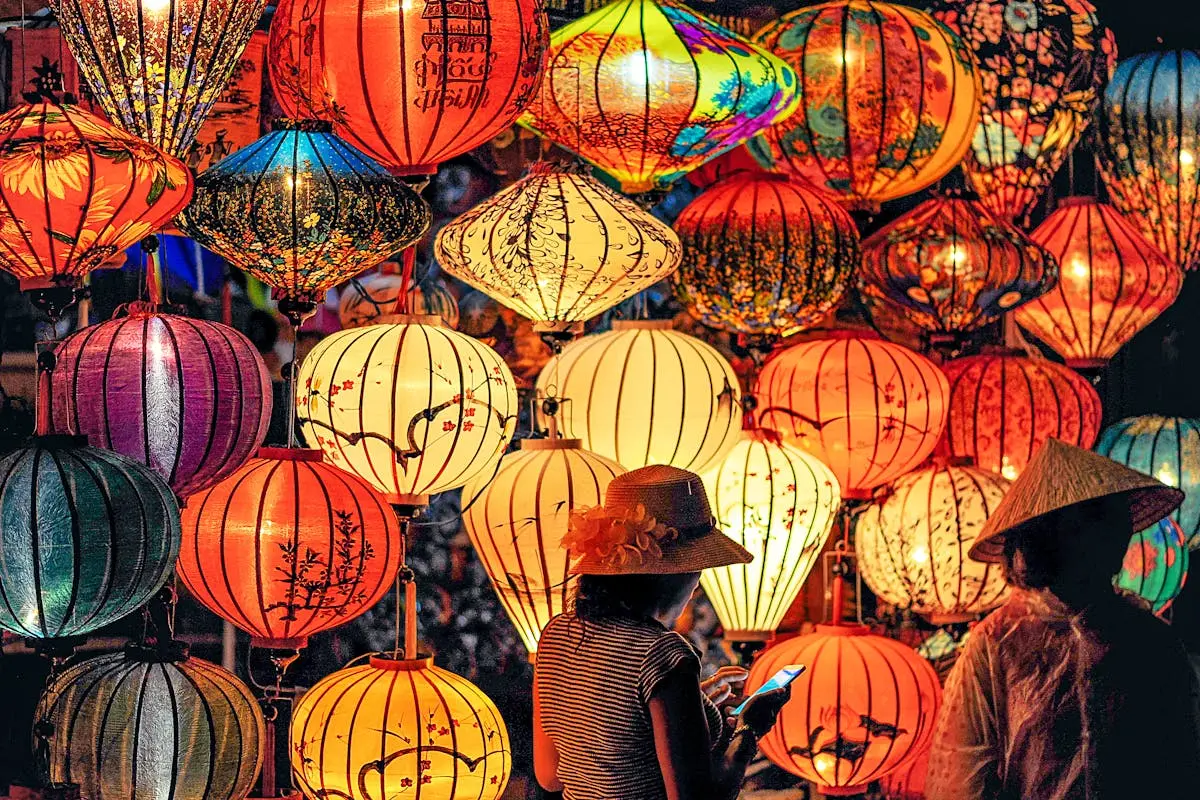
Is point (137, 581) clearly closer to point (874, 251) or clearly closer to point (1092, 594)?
point (1092, 594)

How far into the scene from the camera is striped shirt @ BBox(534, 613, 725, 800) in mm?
3650

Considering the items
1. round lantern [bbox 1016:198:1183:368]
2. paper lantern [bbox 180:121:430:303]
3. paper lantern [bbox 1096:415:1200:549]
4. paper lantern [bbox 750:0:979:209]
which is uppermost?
paper lantern [bbox 750:0:979:209]

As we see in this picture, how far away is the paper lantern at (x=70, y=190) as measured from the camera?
12.7 ft

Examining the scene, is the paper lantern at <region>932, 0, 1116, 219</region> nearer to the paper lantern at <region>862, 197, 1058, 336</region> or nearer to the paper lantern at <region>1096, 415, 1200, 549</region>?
the paper lantern at <region>862, 197, 1058, 336</region>

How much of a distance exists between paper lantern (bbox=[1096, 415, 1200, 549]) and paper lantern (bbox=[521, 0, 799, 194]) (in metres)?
1.89

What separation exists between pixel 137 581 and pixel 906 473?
2369mm

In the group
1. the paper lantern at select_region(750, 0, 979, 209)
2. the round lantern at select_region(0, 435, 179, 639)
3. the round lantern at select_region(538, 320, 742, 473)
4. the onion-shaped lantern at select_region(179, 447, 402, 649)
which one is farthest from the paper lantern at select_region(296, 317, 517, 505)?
the paper lantern at select_region(750, 0, 979, 209)

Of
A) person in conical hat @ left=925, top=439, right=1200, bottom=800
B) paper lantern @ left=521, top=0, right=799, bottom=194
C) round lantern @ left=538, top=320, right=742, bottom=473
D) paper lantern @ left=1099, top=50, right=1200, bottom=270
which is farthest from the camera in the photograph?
paper lantern @ left=1099, top=50, right=1200, bottom=270

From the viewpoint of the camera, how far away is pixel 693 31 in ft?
16.1

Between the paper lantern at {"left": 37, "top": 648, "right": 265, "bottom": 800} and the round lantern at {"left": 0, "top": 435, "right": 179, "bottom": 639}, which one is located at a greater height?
the round lantern at {"left": 0, "top": 435, "right": 179, "bottom": 639}

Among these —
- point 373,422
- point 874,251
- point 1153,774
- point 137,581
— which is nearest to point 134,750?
point 137,581

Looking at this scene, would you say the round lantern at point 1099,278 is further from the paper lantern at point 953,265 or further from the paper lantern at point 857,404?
the paper lantern at point 857,404

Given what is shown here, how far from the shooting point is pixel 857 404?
531 cm

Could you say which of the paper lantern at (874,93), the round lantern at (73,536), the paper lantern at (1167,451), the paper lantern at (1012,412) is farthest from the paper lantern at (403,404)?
the paper lantern at (1167,451)
